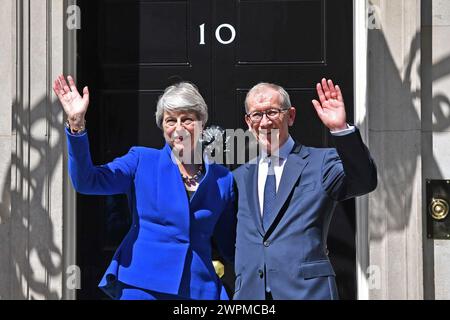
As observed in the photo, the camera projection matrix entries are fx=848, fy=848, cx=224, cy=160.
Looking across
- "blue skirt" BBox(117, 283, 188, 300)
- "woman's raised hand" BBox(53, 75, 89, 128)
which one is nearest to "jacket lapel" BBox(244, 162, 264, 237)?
"blue skirt" BBox(117, 283, 188, 300)

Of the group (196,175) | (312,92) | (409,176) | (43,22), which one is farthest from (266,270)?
(43,22)

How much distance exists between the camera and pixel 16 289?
5.80 metres

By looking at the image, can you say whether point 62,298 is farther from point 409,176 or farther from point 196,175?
point 409,176

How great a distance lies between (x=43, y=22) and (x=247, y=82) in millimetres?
1511

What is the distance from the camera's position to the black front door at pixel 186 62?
244 inches

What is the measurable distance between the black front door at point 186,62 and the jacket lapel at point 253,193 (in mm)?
1642

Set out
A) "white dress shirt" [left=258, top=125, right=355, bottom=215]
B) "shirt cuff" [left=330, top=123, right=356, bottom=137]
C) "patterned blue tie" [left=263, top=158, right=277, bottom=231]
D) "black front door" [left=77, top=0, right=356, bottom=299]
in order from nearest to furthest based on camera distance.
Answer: "shirt cuff" [left=330, top=123, right=356, bottom=137] < "patterned blue tie" [left=263, top=158, right=277, bottom=231] < "white dress shirt" [left=258, top=125, right=355, bottom=215] < "black front door" [left=77, top=0, right=356, bottom=299]

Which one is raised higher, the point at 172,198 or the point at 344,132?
the point at 344,132

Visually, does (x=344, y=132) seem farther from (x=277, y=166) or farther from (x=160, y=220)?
(x=160, y=220)

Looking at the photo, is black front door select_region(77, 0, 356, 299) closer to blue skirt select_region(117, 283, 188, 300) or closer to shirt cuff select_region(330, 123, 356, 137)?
blue skirt select_region(117, 283, 188, 300)

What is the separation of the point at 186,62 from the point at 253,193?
203 centimetres

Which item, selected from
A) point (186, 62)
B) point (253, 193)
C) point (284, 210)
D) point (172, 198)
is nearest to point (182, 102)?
point (172, 198)

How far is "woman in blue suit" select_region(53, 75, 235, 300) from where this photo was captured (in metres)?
4.37

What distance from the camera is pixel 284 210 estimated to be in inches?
173
